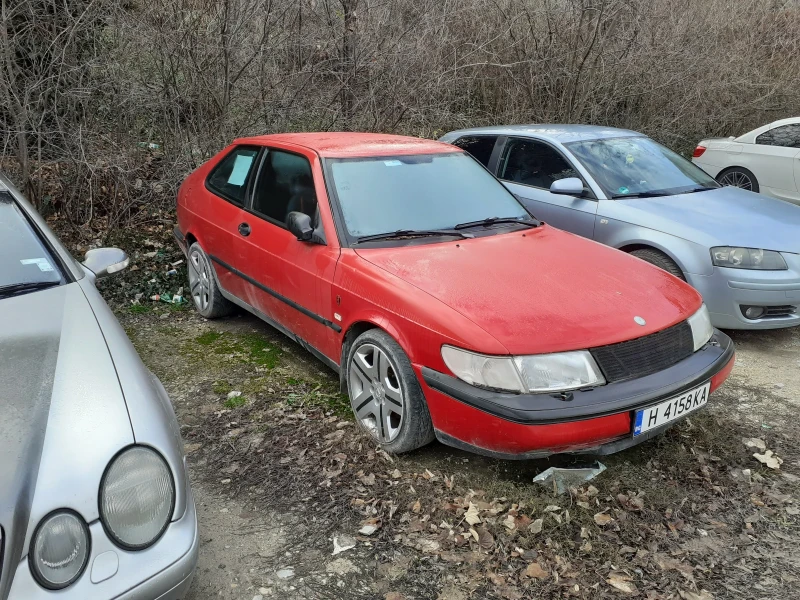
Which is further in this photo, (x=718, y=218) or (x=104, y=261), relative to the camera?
(x=718, y=218)

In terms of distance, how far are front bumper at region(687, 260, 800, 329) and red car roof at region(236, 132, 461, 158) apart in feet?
6.87

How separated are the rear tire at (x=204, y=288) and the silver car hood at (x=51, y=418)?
260 centimetres

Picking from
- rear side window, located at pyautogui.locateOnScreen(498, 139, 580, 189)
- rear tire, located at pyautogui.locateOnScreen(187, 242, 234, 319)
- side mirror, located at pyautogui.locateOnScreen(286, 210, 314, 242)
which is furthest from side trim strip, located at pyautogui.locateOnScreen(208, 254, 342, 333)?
rear side window, located at pyautogui.locateOnScreen(498, 139, 580, 189)

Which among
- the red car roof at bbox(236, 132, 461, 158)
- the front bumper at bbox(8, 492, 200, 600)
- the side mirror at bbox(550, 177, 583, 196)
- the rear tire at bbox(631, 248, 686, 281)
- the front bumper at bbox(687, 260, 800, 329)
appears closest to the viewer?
the front bumper at bbox(8, 492, 200, 600)

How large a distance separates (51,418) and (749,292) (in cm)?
440

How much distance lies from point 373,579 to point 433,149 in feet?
9.27

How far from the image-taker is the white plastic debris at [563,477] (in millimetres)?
3030

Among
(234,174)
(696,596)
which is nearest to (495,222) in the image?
(234,174)

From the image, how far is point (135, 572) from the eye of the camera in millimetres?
1780

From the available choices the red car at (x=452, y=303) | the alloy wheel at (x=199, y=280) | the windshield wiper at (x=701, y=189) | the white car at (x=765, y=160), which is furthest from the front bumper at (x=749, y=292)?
the white car at (x=765, y=160)

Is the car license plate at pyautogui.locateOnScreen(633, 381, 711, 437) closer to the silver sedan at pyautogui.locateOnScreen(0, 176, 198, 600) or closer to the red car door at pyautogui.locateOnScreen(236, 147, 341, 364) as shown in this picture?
the red car door at pyautogui.locateOnScreen(236, 147, 341, 364)

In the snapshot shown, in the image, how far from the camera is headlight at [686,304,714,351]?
324 centimetres

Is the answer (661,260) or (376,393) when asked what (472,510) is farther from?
(661,260)

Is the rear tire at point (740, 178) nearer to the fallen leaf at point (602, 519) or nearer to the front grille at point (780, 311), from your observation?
the front grille at point (780, 311)
